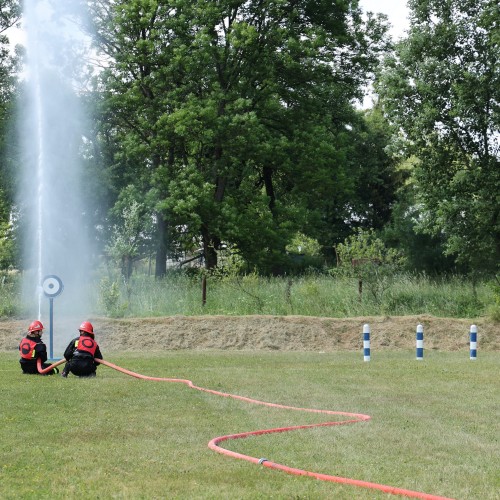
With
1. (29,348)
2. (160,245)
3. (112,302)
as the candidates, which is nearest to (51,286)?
(29,348)

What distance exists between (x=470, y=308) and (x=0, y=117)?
22696mm

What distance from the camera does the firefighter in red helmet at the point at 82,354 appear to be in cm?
1700

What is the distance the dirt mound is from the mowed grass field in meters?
7.34

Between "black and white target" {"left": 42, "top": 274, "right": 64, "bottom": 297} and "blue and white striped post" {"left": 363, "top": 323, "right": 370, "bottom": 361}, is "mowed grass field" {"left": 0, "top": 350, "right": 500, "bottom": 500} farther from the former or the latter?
"black and white target" {"left": 42, "top": 274, "right": 64, "bottom": 297}

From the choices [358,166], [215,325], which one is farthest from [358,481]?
[358,166]

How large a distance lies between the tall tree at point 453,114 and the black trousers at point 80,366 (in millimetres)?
20322

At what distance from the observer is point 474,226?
35.2 metres

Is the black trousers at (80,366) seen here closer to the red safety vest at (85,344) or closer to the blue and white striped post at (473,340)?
the red safety vest at (85,344)

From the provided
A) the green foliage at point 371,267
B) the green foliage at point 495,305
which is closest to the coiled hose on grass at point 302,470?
the green foliage at point 495,305

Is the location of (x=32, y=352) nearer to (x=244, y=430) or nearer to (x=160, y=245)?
(x=244, y=430)

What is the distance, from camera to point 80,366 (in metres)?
17.0

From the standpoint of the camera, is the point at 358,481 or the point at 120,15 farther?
the point at 120,15

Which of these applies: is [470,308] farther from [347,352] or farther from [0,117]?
[0,117]

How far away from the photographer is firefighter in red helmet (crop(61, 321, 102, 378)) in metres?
17.0
